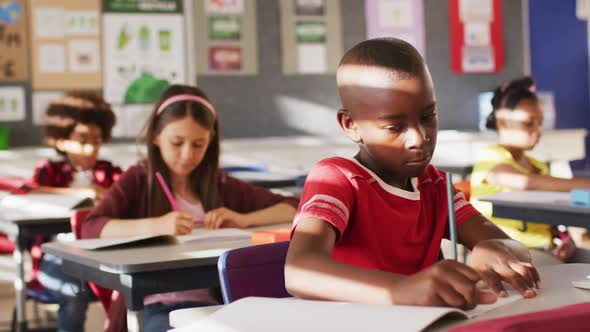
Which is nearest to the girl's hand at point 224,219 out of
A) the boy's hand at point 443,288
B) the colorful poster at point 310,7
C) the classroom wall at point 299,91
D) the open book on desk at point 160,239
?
the open book on desk at point 160,239

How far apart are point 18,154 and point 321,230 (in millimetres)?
4124

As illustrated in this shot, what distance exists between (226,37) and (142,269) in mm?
3941

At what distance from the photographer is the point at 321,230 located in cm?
120

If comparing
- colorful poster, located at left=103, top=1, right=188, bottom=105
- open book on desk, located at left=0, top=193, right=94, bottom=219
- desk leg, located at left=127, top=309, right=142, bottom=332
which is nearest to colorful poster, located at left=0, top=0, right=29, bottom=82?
colorful poster, located at left=103, top=1, right=188, bottom=105

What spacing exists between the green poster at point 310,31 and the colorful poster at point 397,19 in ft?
1.14

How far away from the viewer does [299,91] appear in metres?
5.84

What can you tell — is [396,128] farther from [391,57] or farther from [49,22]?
[49,22]

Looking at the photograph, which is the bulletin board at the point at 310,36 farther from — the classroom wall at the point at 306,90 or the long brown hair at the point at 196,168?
the long brown hair at the point at 196,168

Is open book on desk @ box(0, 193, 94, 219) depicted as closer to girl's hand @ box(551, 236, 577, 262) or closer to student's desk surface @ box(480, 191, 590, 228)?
student's desk surface @ box(480, 191, 590, 228)

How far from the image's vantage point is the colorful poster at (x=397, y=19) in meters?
6.05

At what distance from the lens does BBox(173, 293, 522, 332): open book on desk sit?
0.89 metres

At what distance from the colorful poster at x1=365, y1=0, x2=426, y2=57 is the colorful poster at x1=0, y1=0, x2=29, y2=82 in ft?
7.64

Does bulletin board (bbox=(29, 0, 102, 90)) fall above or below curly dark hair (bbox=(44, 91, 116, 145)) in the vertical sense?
above

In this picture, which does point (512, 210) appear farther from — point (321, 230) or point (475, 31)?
point (475, 31)
